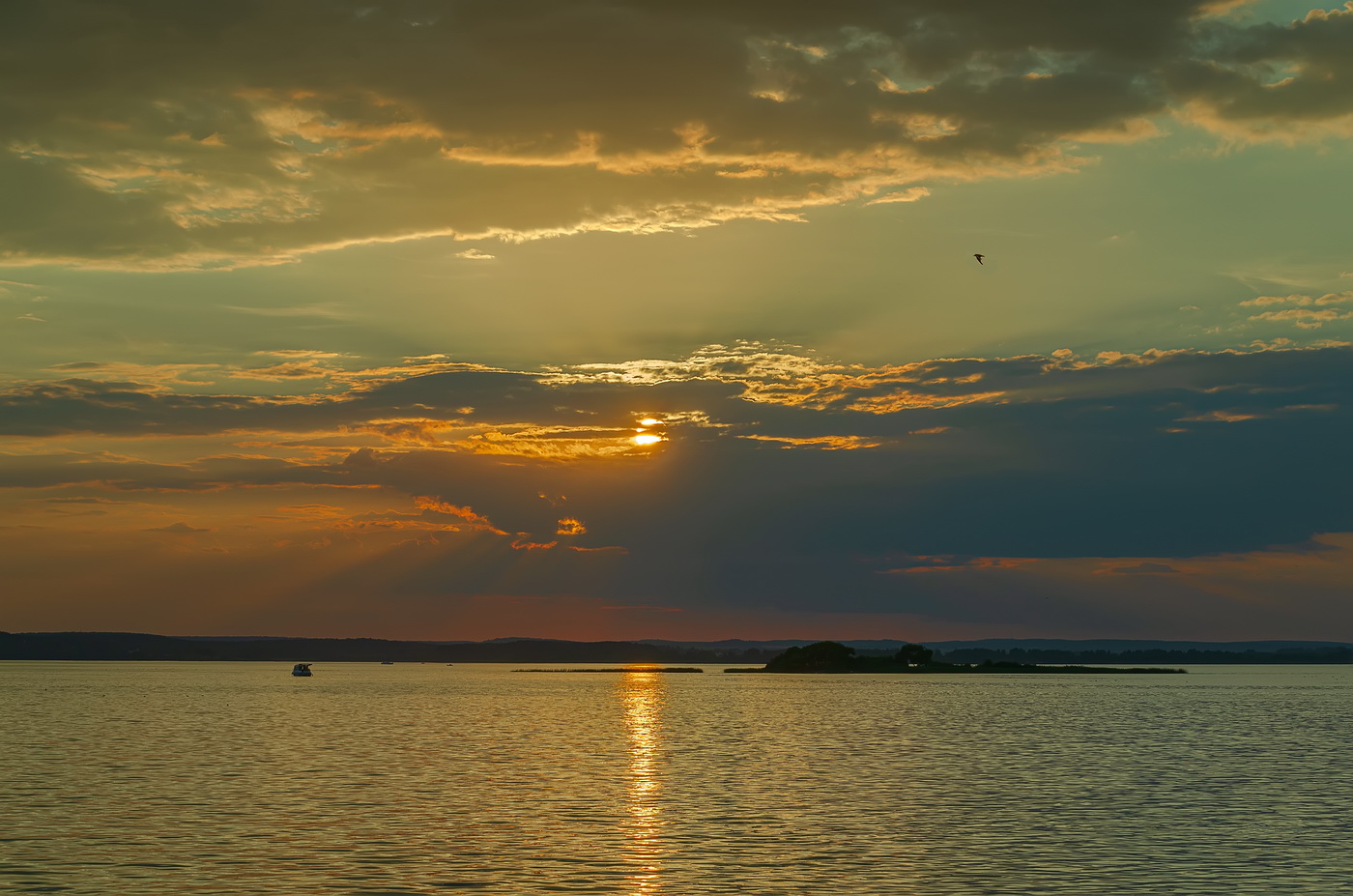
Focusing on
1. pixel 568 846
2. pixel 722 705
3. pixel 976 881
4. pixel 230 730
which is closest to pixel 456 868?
pixel 568 846

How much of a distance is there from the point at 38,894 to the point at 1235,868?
41.6 meters

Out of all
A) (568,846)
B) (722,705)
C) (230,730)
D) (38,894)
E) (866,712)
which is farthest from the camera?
(722,705)

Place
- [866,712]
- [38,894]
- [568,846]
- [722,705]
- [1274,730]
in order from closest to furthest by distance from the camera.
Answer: [38,894] < [568,846] < [1274,730] < [866,712] < [722,705]

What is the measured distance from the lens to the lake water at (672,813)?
44000 millimetres

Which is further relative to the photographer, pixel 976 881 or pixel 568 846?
pixel 568 846

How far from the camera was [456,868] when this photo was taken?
149 feet

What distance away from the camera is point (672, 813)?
6034 cm

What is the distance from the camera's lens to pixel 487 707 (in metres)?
178

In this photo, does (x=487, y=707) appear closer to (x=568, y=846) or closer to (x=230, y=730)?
(x=230, y=730)

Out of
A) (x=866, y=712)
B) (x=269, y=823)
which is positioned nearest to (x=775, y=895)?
(x=269, y=823)

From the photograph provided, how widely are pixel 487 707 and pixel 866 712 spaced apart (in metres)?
53.3

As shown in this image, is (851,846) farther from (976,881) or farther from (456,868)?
(456,868)

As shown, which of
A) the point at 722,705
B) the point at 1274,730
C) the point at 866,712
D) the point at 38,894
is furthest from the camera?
the point at 722,705

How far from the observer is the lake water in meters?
44.0
